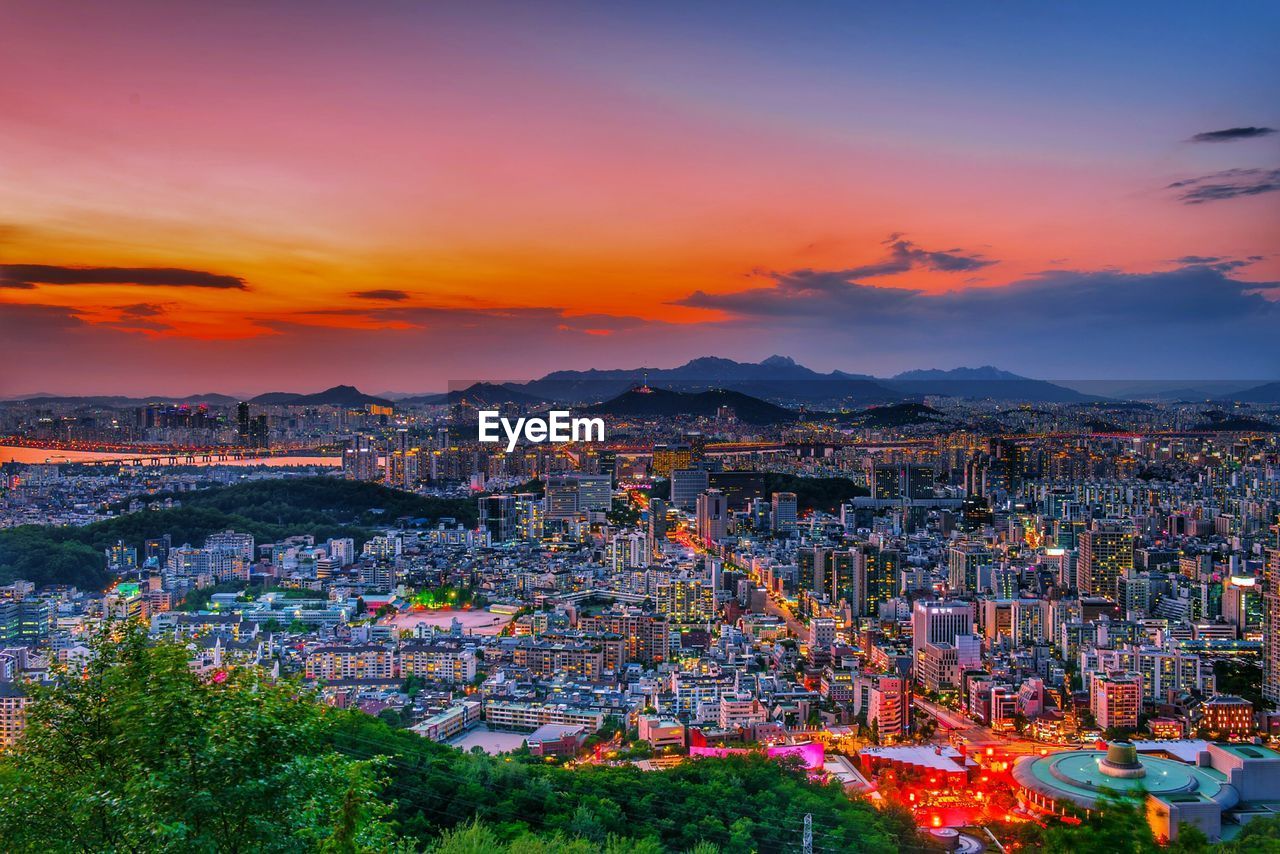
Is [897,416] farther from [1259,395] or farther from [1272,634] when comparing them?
[1272,634]

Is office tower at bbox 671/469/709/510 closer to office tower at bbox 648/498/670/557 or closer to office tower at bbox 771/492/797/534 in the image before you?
office tower at bbox 648/498/670/557

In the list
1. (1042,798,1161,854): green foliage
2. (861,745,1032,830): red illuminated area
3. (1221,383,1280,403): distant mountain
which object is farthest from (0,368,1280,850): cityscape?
(1042,798,1161,854): green foliage

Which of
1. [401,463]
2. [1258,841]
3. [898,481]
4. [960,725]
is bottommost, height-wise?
[960,725]

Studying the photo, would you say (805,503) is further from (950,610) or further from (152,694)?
(152,694)

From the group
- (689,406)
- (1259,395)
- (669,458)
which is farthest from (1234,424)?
(669,458)

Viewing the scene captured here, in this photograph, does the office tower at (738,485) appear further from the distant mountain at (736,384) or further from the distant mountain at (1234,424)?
the distant mountain at (1234,424)

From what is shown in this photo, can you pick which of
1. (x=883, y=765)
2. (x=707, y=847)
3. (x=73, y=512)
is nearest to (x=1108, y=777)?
(x=883, y=765)
